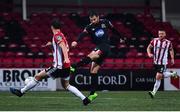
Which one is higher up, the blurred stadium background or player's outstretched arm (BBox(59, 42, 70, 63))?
player's outstretched arm (BBox(59, 42, 70, 63))

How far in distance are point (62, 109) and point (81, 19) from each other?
58.9 ft

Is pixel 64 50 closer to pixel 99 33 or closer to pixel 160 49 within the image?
pixel 99 33

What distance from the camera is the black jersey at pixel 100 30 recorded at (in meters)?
15.0

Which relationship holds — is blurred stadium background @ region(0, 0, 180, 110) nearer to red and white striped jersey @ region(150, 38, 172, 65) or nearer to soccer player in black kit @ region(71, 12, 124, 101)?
red and white striped jersey @ region(150, 38, 172, 65)

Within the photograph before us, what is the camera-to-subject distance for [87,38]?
28125 millimetres

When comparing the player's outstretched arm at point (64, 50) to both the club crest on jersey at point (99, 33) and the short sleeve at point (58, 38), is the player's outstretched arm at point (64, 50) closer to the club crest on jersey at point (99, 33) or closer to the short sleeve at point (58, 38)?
the short sleeve at point (58, 38)

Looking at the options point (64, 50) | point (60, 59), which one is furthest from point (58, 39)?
point (60, 59)

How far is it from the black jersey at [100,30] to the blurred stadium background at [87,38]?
424cm

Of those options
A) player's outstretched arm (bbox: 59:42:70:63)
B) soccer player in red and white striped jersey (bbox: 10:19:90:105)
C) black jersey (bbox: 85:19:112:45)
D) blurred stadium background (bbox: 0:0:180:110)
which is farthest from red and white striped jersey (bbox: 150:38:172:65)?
player's outstretched arm (bbox: 59:42:70:63)

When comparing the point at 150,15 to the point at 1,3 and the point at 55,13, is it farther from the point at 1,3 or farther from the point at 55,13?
the point at 1,3

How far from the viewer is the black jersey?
1497 centimetres

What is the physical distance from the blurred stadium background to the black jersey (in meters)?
4.24

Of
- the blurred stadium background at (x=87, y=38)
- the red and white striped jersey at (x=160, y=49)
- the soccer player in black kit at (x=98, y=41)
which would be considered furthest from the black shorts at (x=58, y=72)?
the blurred stadium background at (x=87, y=38)

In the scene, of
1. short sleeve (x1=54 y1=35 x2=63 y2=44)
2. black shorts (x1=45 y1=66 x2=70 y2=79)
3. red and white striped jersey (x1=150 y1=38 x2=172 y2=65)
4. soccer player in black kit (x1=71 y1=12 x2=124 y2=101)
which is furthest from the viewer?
red and white striped jersey (x1=150 y1=38 x2=172 y2=65)
